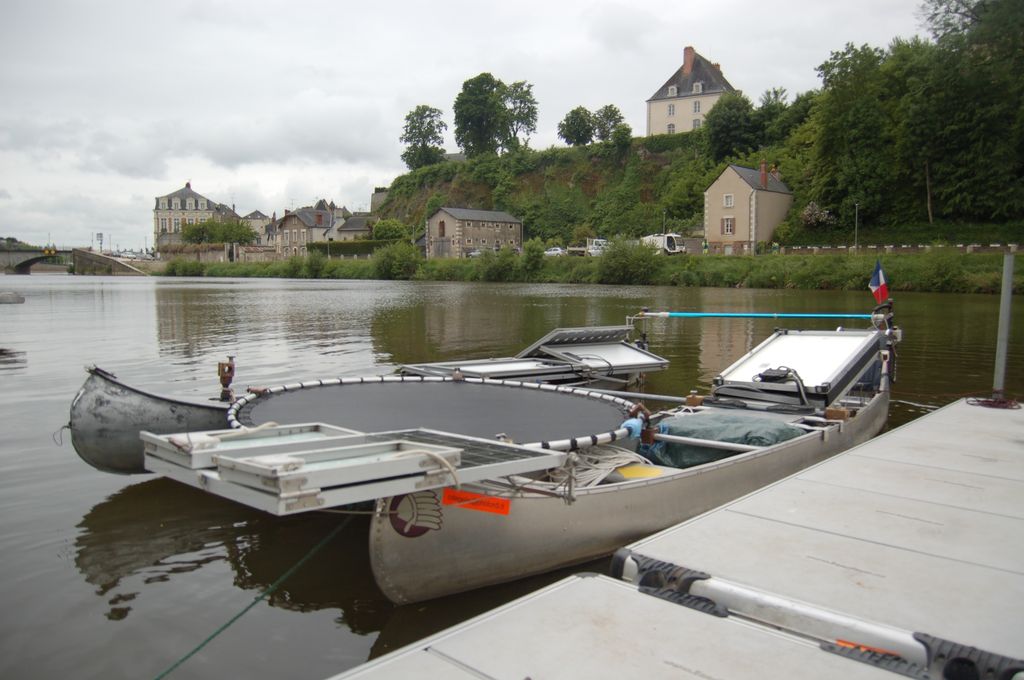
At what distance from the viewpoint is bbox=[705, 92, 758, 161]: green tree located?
88188 mm

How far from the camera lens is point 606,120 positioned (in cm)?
11962

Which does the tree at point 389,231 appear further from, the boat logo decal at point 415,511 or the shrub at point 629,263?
the boat logo decal at point 415,511

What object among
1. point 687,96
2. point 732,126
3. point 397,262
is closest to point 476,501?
point 732,126

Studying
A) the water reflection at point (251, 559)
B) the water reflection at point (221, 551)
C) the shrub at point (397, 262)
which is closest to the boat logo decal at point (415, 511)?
the water reflection at point (251, 559)

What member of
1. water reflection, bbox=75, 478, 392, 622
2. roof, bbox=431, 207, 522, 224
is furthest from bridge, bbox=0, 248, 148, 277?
water reflection, bbox=75, 478, 392, 622

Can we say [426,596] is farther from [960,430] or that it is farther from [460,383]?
[960,430]

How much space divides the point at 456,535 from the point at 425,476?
4.69 feet

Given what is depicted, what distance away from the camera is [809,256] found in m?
60.6

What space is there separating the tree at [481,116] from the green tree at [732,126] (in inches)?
1899

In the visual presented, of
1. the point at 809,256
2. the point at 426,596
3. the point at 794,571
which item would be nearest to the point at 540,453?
the point at 426,596

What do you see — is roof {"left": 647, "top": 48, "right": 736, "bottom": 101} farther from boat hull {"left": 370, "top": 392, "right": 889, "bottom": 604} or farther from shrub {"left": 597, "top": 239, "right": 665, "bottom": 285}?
boat hull {"left": 370, "top": 392, "right": 889, "bottom": 604}

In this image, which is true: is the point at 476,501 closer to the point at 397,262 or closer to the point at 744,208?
the point at 744,208

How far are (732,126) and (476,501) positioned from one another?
91169 mm

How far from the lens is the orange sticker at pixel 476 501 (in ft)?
18.6
